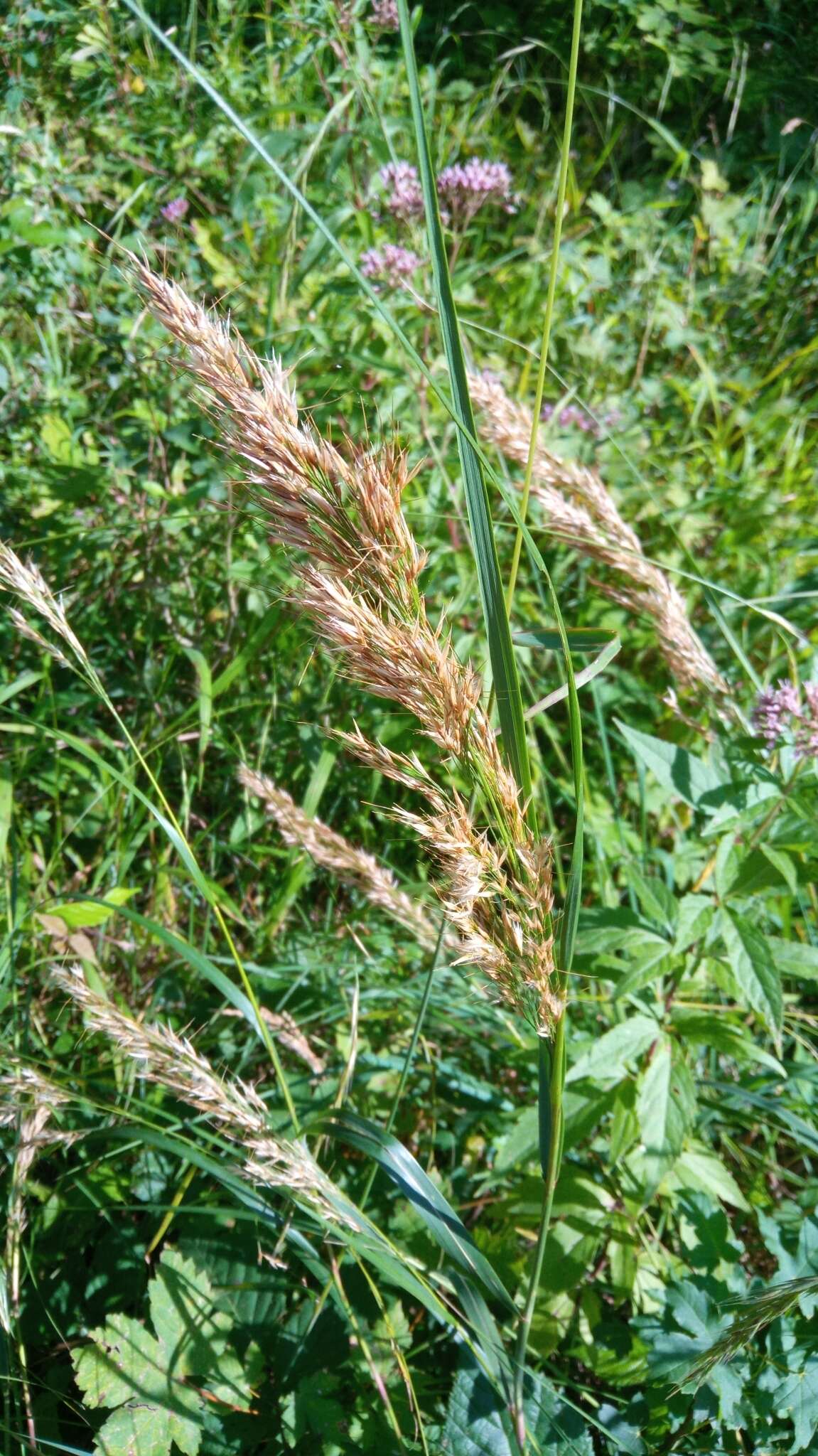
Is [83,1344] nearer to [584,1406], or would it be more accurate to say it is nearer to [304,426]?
[584,1406]

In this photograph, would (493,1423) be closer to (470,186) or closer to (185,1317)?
(185,1317)

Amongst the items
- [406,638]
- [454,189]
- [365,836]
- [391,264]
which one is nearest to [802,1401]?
[406,638]

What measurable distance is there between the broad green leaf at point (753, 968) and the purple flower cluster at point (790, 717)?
0.28 m

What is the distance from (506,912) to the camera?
835 millimetres

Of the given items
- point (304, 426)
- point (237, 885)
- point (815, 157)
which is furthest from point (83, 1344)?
point (815, 157)

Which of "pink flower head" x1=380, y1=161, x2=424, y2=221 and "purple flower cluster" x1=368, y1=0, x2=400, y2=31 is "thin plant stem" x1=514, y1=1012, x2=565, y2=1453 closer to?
"pink flower head" x1=380, y1=161, x2=424, y2=221

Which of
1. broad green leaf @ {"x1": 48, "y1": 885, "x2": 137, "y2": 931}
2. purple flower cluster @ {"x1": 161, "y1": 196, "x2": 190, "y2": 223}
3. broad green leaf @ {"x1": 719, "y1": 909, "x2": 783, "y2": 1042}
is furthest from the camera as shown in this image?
purple flower cluster @ {"x1": 161, "y1": 196, "x2": 190, "y2": 223}

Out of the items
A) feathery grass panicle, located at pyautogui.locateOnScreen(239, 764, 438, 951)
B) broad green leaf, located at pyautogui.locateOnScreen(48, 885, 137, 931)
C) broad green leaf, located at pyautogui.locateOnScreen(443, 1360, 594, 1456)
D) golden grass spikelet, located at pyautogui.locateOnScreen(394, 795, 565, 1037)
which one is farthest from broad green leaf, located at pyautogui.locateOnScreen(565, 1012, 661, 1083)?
broad green leaf, located at pyautogui.locateOnScreen(48, 885, 137, 931)

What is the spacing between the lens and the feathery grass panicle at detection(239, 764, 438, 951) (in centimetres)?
144

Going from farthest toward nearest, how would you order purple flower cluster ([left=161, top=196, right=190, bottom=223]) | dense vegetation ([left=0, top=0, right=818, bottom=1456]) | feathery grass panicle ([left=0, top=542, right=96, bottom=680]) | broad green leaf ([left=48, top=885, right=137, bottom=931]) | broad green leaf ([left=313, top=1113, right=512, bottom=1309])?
1. purple flower cluster ([left=161, top=196, right=190, bottom=223])
2. broad green leaf ([left=48, top=885, right=137, bottom=931])
3. dense vegetation ([left=0, top=0, right=818, bottom=1456])
4. feathery grass panicle ([left=0, top=542, right=96, bottom=680])
5. broad green leaf ([left=313, top=1113, right=512, bottom=1309])

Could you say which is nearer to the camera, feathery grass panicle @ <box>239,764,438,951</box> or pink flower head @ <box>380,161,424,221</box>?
feathery grass panicle @ <box>239,764,438,951</box>

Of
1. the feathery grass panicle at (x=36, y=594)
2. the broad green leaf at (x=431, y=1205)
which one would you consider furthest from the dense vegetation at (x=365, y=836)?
the feathery grass panicle at (x=36, y=594)

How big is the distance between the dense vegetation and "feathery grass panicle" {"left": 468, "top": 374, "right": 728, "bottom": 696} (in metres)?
0.01

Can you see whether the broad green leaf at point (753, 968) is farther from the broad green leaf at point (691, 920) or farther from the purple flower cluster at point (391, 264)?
the purple flower cluster at point (391, 264)
